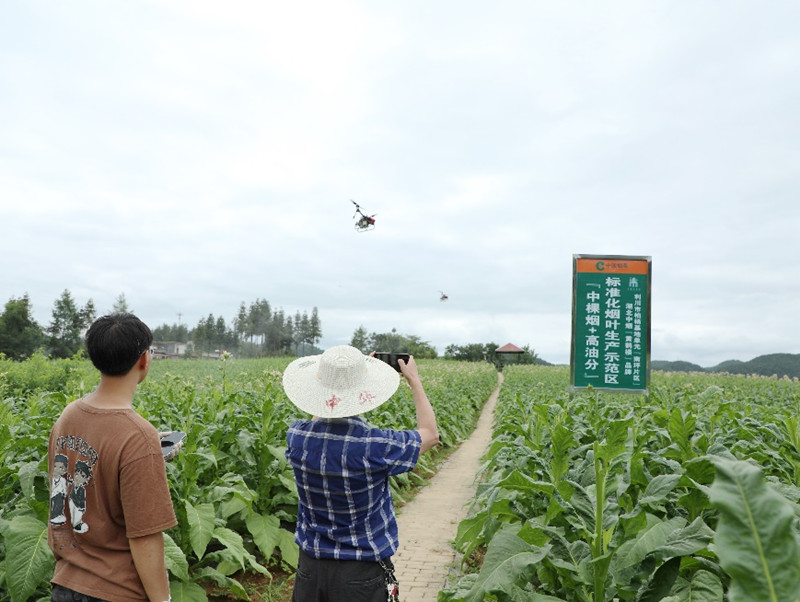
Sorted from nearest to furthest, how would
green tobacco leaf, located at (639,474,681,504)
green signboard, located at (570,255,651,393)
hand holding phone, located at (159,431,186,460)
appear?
1. hand holding phone, located at (159,431,186,460)
2. green tobacco leaf, located at (639,474,681,504)
3. green signboard, located at (570,255,651,393)

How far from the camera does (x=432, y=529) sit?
7.36 metres

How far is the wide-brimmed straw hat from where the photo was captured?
2771mm

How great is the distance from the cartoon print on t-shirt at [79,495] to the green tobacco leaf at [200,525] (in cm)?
201

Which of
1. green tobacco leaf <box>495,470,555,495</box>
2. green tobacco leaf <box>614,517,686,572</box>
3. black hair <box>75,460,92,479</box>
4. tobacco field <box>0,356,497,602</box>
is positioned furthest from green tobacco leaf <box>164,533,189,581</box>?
green tobacco leaf <box>614,517,686,572</box>

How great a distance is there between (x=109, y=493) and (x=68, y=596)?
44cm

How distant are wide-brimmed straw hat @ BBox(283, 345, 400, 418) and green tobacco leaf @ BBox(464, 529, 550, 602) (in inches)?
38.7

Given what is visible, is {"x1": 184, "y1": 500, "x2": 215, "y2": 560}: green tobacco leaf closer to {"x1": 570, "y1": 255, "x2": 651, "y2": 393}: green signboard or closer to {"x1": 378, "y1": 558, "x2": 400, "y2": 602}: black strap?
{"x1": 378, "y1": 558, "x2": 400, "y2": 602}: black strap

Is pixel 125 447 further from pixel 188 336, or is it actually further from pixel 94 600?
pixel 188 336

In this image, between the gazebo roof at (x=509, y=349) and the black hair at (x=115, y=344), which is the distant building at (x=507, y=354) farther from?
the black hair at (x=115, y=344)

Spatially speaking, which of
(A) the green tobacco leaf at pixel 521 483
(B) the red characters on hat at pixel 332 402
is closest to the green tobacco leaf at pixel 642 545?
(A) the green tobacco leaf at pixel 521 483

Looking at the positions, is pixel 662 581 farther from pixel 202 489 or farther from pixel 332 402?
pixel 202 489

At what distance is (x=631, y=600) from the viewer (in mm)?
2988

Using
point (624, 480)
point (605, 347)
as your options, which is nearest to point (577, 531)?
point (624, 480)

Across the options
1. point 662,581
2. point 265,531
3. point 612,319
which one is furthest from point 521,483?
point 612,319
